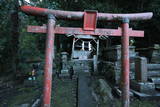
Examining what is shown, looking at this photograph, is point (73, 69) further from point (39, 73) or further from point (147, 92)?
point (147, 92)

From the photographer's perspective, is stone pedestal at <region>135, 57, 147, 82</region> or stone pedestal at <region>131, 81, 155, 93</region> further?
stone pedestal at <region>135, 57, 147, 82</region>

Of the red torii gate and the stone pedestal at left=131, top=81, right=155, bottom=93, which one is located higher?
the red torii gate

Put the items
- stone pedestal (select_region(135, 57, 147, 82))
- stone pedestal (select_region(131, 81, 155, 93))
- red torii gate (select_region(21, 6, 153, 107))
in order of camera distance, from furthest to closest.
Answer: stone pedestal (select_region(135, 57, 147, 82)) → stone pedestal (select_region(131, 81, 155, 93)) → red torii gate (select_region(21, 6, 153, 107))

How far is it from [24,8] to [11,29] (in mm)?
6259

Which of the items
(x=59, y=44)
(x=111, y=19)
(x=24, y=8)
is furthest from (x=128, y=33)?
(x=59, y=44)

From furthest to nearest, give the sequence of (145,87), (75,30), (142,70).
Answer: (142,70)
(145,87)
(75,30)

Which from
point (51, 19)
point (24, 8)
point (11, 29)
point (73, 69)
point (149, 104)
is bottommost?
point (149, 104)

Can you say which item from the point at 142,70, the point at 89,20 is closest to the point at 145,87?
the point at 142,70

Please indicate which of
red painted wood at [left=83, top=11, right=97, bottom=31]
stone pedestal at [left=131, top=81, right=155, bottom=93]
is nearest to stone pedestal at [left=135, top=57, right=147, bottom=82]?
stone pedestal at [left=131, top=81, right=155, bottom=93]

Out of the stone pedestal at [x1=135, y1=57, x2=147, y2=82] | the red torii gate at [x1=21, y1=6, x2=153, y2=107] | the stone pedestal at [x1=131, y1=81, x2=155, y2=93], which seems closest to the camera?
the red torii gate at [x1=21, y1=6, x2=153, y2=107]

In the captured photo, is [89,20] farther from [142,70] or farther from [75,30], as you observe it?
[142,70]

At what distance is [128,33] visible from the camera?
3658 millimetres

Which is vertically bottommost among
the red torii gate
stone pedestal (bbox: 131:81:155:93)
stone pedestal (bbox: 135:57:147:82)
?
stone pedestal (bbox: 131:81:155:93)

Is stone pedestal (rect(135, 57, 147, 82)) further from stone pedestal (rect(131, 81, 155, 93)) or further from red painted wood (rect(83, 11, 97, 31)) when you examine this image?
red painted wood (rect(83, 11, 97, 31))
